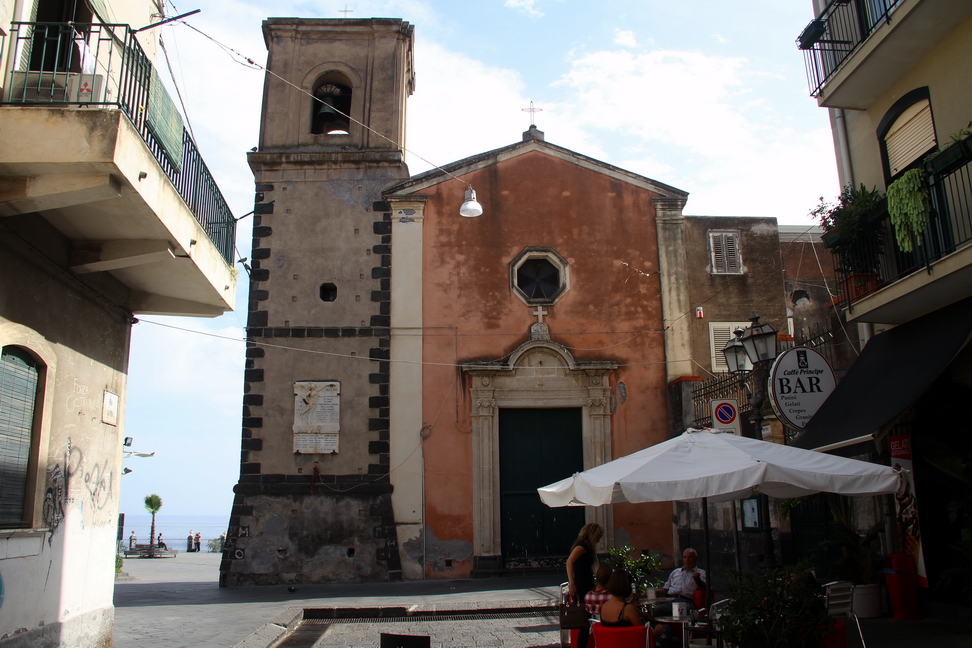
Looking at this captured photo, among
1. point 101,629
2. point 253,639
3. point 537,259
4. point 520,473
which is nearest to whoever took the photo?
point 101,629

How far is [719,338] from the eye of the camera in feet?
55.5

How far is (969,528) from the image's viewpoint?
8.20 m

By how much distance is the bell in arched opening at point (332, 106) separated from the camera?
1819cm

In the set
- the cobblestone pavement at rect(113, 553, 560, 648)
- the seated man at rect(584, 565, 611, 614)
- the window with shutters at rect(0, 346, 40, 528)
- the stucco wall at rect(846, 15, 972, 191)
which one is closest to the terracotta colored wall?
the cobblestone pavement at rect(113, 553, 560, 648)

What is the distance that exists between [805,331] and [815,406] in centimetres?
909

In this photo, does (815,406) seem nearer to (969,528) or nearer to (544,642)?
(969,528)

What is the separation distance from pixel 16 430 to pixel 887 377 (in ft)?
28.8

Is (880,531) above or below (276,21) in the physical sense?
below

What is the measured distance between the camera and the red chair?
5.81 meters

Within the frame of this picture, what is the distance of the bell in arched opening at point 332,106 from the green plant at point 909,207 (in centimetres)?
1257

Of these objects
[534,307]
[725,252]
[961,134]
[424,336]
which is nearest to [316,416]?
[424,336]

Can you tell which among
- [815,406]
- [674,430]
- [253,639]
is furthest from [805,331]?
[253,639]

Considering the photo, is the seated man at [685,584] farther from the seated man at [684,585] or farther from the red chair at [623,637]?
the red chair at [623,637]

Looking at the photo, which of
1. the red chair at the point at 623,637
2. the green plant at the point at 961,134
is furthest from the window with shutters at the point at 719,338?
the red chair at the point at 623,637
